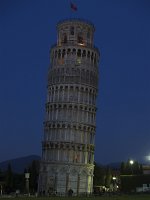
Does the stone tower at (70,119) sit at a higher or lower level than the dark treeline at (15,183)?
higher

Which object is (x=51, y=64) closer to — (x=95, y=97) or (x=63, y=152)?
(x=95, y=97)

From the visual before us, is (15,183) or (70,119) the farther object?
(15,183)

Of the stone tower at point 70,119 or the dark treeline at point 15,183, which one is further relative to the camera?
the dark treeline at point 15,183

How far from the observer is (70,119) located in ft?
324

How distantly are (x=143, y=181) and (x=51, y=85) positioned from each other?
29972 millimetres

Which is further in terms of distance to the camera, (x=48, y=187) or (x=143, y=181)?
(x=143, y=181)

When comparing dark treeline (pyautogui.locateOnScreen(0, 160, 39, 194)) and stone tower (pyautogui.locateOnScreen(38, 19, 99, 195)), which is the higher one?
stone tower (pyautogui.locateOnScreen(38, 19, 99, 195))

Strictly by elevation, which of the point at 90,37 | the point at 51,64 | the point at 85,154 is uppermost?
the point at 90,37

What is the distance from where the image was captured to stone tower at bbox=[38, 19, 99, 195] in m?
97.0

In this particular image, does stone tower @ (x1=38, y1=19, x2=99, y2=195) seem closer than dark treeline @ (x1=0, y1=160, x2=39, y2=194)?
Yes

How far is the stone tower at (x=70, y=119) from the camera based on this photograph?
97000mm

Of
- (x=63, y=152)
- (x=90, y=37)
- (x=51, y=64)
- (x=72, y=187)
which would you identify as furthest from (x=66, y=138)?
(x=90, y=37)

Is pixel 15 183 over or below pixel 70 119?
below

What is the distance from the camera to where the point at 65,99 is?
327 ft
